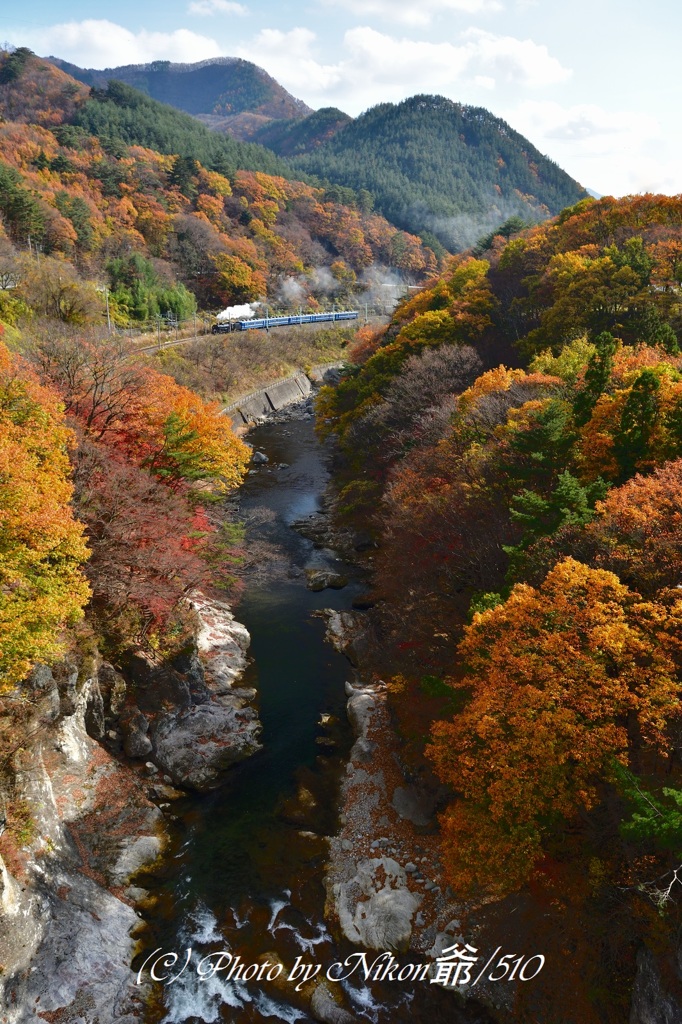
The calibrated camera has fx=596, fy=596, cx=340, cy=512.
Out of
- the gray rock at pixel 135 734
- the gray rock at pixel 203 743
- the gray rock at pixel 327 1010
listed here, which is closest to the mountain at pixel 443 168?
the gray rock at pixel 203 743

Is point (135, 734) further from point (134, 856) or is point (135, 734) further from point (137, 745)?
point (134, 856)

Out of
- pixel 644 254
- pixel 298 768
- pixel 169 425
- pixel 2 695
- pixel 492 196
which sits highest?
pixel 492 196

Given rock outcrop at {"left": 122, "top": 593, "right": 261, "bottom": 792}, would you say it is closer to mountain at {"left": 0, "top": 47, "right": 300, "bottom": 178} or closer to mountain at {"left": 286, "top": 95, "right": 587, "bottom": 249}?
mountain at {"left": 0, "top": 47, "right": 300, "bottom": 178}

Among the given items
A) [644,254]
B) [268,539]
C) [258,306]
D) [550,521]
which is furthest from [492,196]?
[550,521]

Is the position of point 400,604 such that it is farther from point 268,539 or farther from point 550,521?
point 268,539

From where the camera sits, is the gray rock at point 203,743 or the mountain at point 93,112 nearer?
the gray rock at point 203,743

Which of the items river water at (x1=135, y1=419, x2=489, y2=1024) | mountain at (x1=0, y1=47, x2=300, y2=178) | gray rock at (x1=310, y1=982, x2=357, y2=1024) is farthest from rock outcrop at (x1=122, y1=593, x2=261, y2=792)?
mountain at (x1=0, y1=47, x2=300, y2=178)

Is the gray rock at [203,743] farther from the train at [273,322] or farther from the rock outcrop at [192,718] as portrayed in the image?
the train at [273,322]
